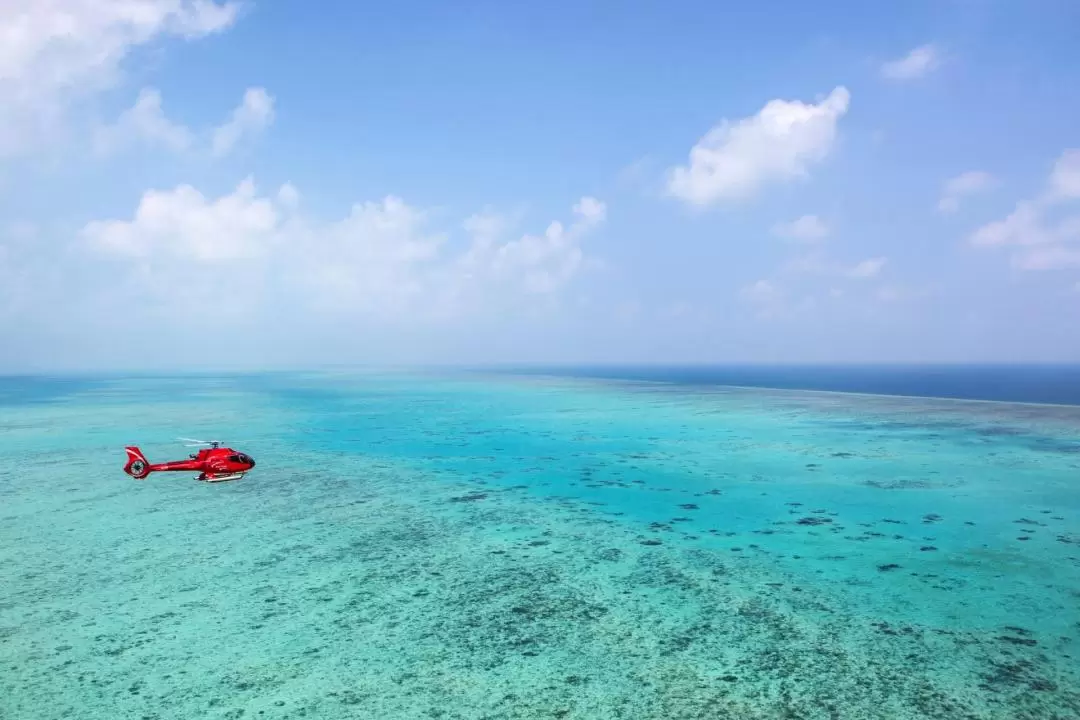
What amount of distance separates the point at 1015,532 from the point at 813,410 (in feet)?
109

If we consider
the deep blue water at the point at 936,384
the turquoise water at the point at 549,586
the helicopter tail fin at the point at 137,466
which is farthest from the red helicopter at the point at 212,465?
the deep blue water at the point at 936,384

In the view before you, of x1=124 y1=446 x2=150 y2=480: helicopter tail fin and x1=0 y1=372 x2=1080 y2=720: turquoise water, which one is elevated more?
x1=124 y1=446 x2=150 y2=480: helicopter tail fin

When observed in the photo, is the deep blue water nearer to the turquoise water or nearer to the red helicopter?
the turquoise water

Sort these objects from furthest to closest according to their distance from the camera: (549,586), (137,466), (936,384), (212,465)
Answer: (936,384) < (212,465) < (137,466) < (549,586)

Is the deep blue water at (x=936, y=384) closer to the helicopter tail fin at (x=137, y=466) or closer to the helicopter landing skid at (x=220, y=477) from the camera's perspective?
the helicopter landing skid at (x=220, y=477)

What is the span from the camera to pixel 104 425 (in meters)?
41.8

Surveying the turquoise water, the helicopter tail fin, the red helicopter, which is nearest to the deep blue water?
the turquoise water

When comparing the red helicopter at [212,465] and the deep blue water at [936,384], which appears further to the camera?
the deep blue water at [936,384]

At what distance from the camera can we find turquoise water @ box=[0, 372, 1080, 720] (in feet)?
30.0

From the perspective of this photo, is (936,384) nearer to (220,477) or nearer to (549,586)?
(549,586)

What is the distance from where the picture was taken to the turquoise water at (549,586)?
360 inches

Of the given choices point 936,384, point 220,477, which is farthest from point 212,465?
point 936,384

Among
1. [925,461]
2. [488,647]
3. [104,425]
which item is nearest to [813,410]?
[925,461]

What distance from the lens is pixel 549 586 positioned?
518 inches
